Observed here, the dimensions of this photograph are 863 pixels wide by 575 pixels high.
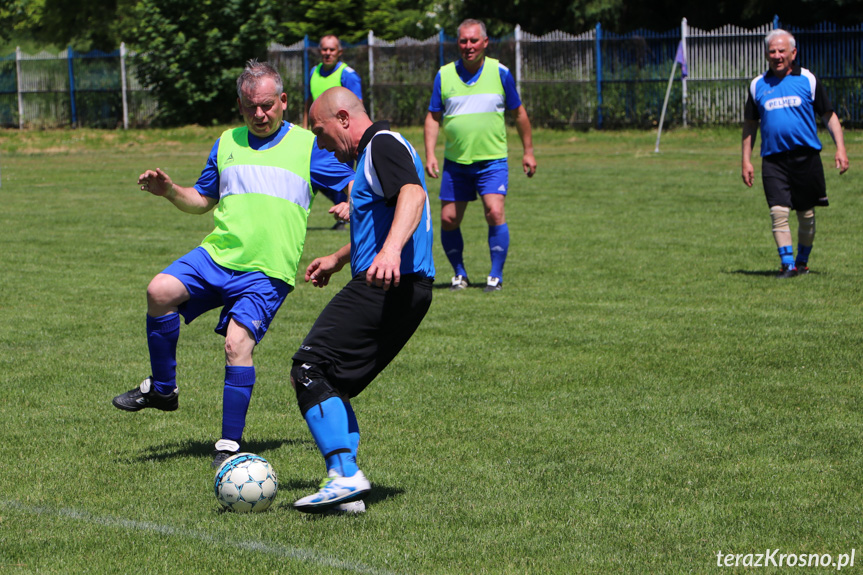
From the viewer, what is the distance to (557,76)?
31703 mm

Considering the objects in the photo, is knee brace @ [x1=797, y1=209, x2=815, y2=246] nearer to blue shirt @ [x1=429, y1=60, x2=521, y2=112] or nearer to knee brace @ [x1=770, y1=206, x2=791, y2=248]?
knee brace @ [x1=770, y1=206, x2=791, y2=248]

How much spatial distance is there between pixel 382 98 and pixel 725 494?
30.6m

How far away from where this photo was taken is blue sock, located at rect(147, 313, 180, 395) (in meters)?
5.50

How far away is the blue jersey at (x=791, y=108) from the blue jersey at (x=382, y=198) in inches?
264

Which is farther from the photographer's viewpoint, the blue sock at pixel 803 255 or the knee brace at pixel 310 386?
the blue sock at pixel 803 255

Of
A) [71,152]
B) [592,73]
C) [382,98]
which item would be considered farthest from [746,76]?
[71,152]

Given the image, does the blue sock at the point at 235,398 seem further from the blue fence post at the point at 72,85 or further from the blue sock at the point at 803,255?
the blue fence post at the point at 72,85

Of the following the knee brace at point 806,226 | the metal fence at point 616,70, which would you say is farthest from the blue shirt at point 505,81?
the metal fence at point 616,70

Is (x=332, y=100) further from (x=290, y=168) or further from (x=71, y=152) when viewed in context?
(x=71, y=152)

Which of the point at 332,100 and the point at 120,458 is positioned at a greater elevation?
the point at 332,100

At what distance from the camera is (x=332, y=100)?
4.76m

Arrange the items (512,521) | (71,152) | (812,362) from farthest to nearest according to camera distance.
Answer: (71,152) → (812,362) → (512,521)

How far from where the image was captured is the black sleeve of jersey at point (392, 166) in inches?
176

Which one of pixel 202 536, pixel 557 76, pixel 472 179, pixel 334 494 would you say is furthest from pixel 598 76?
pixel 202 536
